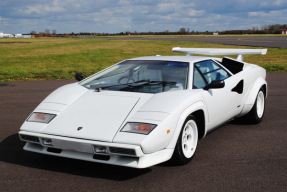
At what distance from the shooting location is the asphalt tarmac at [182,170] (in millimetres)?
3742

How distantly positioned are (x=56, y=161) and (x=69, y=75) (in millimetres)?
10790

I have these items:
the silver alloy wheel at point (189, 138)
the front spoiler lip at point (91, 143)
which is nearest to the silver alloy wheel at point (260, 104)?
the silver alloy wheel at point (189, 138)

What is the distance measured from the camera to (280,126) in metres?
6.24

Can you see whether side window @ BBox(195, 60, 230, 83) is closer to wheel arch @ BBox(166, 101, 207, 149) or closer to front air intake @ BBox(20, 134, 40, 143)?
wheel arch @ BBox(166, 101, 207, 149)

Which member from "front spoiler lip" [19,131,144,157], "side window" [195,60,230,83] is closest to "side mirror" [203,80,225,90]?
"side window" [195,60,230,83]

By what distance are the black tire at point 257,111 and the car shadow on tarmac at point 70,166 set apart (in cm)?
273

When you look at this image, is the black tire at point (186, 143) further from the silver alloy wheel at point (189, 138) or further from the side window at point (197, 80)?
the side window at point (197, 80)

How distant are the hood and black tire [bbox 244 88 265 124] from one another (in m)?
2.64

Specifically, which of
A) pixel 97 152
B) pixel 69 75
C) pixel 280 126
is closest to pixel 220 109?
pixel 280 126

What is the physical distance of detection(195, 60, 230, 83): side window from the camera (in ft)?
17.2

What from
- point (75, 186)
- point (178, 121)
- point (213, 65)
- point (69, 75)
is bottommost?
point (69, 75)

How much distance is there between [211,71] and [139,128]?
6.70ft

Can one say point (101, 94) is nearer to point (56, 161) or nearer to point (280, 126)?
point (56, 161)

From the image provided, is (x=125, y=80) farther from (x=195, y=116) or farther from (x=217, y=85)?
(x=217, y=85)
